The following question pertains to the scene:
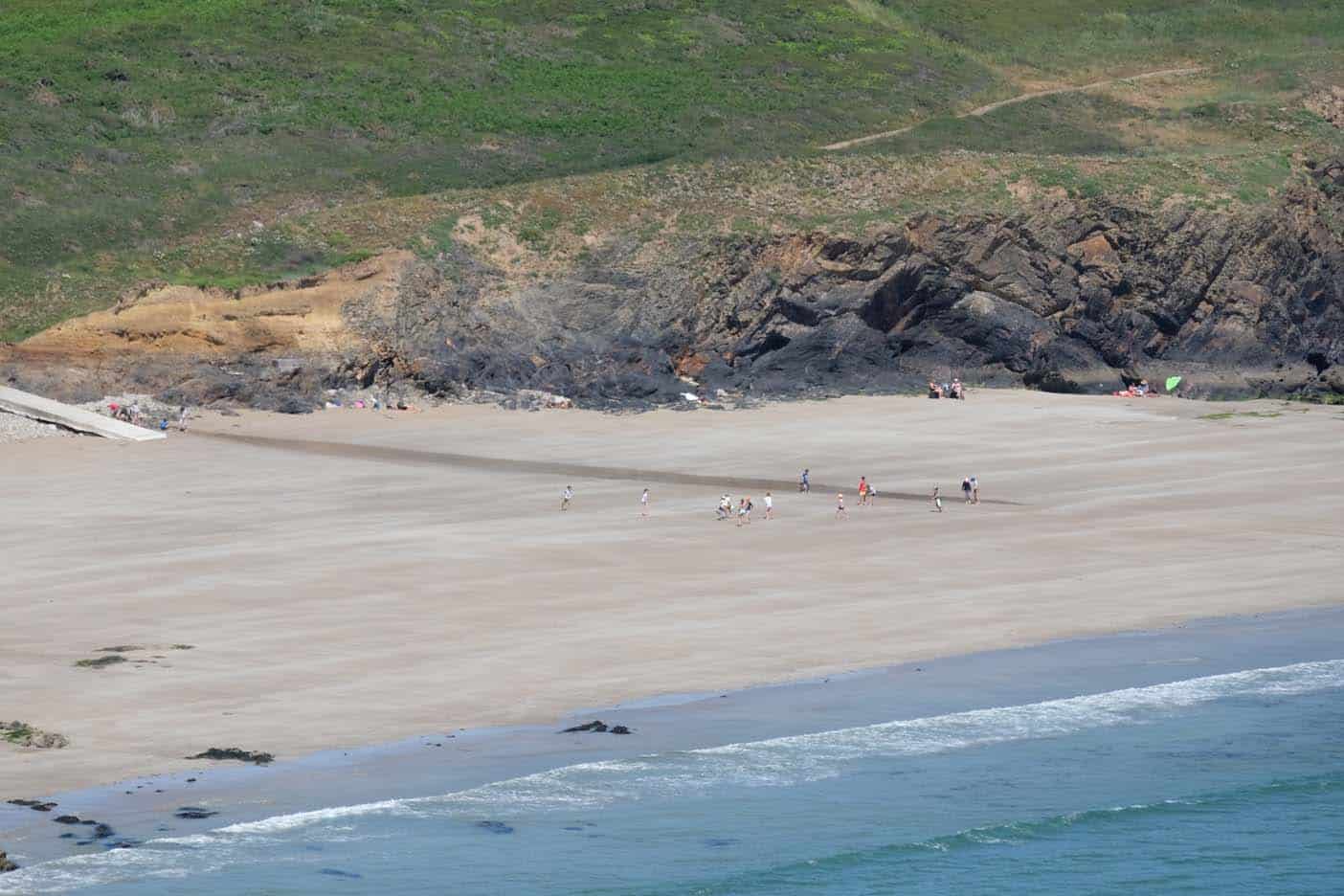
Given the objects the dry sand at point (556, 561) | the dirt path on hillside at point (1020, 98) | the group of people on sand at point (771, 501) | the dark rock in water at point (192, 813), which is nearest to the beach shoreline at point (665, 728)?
the dark rock in water at point (192, 813)

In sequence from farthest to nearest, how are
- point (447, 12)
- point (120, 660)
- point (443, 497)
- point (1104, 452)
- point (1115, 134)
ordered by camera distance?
1. point (447, 12)
2. point (1115, 134)
3. point (1104, 452)
4. point (443, 497)
5. point (120, 660)

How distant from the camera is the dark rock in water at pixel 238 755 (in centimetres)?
2353

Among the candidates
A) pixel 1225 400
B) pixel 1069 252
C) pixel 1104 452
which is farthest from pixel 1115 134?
pixel 1104 452

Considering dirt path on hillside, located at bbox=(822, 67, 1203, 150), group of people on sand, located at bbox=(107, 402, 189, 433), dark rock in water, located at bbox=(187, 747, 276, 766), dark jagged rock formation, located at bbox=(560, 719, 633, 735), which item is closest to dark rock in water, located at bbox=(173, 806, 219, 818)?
dark rock in water, located at bbox=(187, 747, 276, 766)

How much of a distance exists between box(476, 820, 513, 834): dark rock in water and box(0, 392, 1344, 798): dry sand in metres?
2.87

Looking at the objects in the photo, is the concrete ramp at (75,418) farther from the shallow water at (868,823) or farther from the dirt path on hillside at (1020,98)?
the dirt path on hillside at (1020,98)

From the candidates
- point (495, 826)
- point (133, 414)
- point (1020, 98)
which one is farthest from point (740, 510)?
point (1020, 98)

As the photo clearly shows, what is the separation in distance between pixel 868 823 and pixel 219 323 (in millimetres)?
42558

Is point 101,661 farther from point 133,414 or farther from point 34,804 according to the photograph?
point 133,414

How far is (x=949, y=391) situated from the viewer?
208 feet

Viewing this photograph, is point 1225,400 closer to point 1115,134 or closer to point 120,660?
point 1115,134

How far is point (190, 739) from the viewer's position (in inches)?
952

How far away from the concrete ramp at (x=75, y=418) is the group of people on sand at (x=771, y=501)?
14066 millimetres

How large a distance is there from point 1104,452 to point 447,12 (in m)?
58.0
